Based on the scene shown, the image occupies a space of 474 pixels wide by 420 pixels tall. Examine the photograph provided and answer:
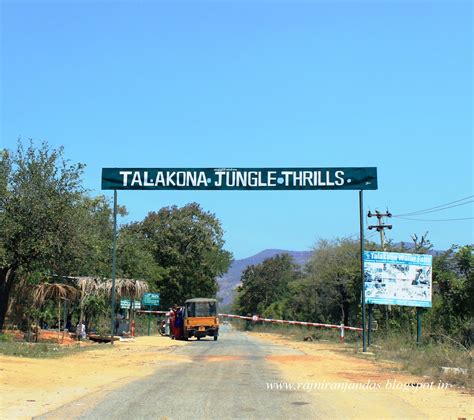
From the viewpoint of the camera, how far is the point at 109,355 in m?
21.4

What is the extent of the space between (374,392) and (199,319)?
25472 mm

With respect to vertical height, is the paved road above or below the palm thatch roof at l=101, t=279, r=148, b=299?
below

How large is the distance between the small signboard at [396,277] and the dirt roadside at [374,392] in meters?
10.4

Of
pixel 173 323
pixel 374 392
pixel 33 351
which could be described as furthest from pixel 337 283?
pixel 374 392

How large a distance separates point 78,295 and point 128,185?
8117mm

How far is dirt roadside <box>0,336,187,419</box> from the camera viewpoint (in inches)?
395

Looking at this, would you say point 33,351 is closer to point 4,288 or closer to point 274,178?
point 4,288

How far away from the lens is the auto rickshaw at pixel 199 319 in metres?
37.1

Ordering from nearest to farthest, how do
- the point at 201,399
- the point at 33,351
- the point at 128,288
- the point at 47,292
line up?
the point at 201,399
the point at 33,351
the point at 47,292
the point at 128,288

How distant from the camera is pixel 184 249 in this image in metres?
75.6

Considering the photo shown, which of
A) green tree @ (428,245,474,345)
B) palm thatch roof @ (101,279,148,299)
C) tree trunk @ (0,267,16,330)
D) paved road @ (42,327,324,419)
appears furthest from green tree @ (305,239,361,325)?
paved road @ (42,327,324,419)

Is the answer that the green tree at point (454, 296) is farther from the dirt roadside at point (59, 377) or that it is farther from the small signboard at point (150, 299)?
the small signboard at point (150, 299)

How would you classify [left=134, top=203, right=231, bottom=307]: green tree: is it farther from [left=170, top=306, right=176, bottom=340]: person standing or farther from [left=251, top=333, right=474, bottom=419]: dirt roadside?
[left=251, top=333, right=474, bottom=419]: dirt roadside

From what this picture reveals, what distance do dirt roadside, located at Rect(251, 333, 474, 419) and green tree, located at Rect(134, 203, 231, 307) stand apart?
5536 cm
